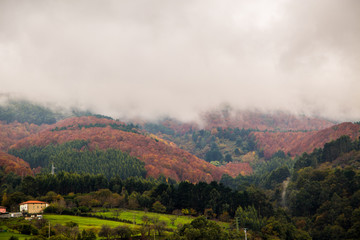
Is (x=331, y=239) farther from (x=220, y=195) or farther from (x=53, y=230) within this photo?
(x=53, y=230)

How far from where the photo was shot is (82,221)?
333 ft

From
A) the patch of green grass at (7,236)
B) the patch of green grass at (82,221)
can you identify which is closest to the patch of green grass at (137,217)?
the patch of green grass at (82,221)

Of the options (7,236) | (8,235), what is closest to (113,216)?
(8,235)

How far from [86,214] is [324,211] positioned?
78404mm

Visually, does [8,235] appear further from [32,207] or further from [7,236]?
[32,207]

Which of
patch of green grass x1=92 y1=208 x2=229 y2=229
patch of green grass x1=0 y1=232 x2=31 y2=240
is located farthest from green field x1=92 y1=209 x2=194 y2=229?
patch of green grass x1=0 y1=232 x2=31 y2=240

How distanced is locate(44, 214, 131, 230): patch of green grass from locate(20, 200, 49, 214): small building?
597cm

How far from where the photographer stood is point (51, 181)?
14350 cm

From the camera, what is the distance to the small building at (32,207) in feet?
352

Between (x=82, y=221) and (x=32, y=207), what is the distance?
1892 centimetres

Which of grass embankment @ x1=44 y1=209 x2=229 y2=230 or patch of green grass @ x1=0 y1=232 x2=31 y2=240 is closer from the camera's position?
patch of green grass @ x1=0 y1=232 x2=31 y2=240

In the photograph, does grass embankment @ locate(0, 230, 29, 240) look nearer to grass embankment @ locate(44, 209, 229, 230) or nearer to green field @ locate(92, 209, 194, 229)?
grass embankment @ locate(44, 209, 229, 230)

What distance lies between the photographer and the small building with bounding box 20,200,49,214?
352 ft

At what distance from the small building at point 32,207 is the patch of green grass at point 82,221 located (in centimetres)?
597
